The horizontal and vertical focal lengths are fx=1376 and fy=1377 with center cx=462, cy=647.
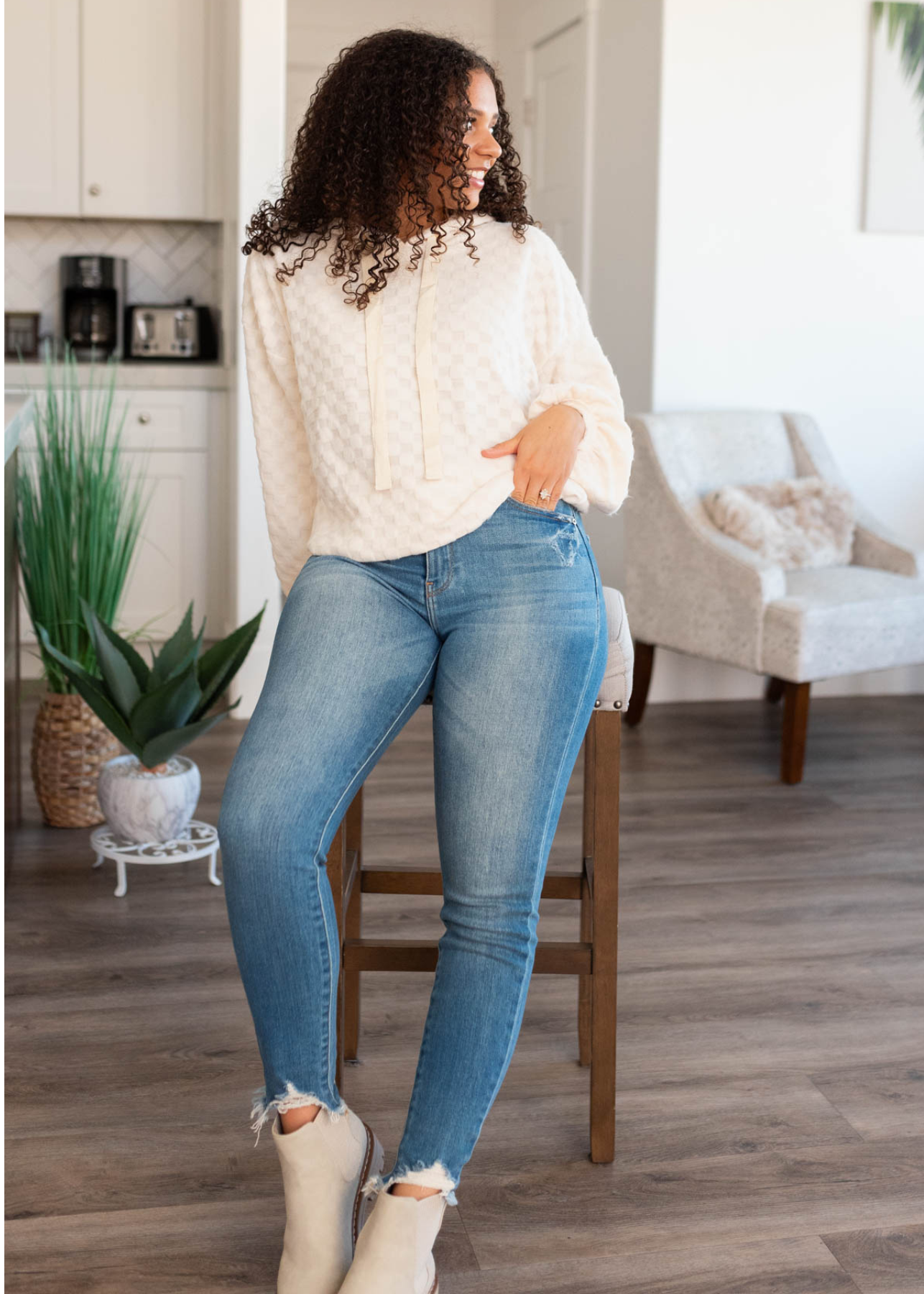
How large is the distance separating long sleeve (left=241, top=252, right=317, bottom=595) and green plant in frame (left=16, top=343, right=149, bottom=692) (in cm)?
105

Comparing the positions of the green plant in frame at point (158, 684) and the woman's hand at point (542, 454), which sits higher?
the woman's hand at point (542, 454)

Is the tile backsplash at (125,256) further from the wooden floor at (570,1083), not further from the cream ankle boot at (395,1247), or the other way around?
the cream ankle boot at (395,1247)

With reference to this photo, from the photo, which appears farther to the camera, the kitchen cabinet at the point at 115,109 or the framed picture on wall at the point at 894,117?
the kitchen cabinet at the point at 115,109

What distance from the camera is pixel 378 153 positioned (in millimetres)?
1534

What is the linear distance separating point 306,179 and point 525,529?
489 millimetres

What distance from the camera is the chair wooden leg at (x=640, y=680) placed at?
393 centimetres

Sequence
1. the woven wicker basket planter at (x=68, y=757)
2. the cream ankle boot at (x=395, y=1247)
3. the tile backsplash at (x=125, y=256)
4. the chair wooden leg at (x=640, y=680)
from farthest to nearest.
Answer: the tile backsplash at (x=125, y=256) < the chair wooden leg at (x=640, y=680) < the woven wicker basket planter at (x=68, y=757) < the cream ankle boot at (x=395, y=1247)

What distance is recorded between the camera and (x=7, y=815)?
9.28 feet

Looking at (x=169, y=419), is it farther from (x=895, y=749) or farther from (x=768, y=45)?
(x=895, y=749)

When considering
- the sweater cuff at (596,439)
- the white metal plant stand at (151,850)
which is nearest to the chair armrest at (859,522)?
the white metal plant stand at (151,850)

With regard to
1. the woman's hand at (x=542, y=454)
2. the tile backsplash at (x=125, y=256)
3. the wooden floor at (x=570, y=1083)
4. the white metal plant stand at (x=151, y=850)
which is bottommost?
Result: the wooden floor at (x=570, y=1083)

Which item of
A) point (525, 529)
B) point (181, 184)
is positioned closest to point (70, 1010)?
point (525, 529)

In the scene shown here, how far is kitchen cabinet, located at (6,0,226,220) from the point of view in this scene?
420 centimetres

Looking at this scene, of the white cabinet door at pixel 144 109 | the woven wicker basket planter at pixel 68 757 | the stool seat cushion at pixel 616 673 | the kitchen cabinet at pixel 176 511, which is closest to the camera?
the stool seat cushion at pixel 616 673
